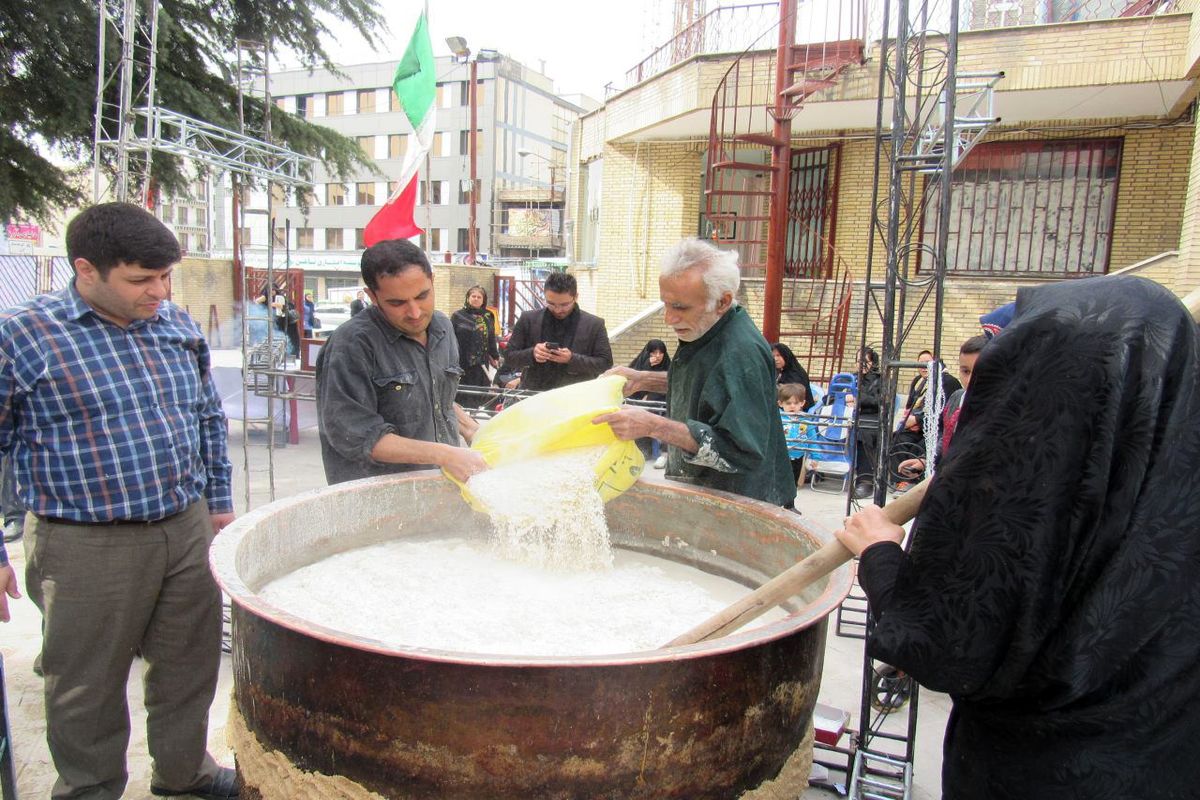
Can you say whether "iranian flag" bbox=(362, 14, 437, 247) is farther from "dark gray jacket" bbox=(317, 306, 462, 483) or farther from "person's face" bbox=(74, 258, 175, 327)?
"person's face" bbox=(74, 258, 175, 327)

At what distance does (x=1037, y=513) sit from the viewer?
1053 mm

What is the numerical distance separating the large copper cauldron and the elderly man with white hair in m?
0.60

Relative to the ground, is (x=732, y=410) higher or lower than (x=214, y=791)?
higher

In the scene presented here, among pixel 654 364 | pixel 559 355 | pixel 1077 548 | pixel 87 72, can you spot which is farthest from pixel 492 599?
pixel 87 72

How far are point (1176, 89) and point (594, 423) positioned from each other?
436 inches

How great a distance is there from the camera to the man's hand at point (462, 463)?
2367 millimetres

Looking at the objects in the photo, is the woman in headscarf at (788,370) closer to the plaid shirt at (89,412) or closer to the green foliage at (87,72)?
the green foliage at (87,72)

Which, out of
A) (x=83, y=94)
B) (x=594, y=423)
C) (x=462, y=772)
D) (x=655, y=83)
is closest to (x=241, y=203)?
(x=83, y=94)

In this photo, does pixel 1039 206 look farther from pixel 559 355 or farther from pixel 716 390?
pixel 716 390

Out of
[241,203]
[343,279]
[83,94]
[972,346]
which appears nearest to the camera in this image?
[972,346]

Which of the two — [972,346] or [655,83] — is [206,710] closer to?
[972,346]

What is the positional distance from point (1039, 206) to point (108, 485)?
1226cm

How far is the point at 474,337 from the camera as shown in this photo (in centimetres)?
783

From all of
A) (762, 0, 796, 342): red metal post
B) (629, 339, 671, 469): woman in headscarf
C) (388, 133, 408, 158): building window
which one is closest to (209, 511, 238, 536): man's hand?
(629, 339, 671, 469): woman in headscarf
